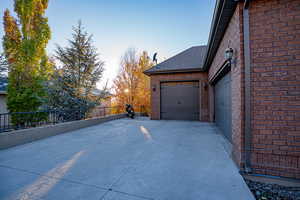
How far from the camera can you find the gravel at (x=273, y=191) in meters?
1.90

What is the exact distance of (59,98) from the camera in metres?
6.85

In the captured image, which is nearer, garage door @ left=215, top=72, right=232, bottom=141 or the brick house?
the brick house

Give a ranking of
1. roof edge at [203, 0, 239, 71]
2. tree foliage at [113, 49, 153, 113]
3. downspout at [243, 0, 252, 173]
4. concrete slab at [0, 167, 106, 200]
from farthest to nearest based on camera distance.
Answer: tree foliage at [113, 49, 153, 113]
roof edge at [203, 0, 239, 71]
downspout at [243, 0, 252, 173]
concrete slab at [0, 167, 106, 200]

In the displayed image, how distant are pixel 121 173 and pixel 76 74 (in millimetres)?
6703

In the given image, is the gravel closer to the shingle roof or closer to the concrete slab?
the concrete slab

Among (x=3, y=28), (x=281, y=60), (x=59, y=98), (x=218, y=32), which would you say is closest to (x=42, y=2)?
(x=3, y=28)

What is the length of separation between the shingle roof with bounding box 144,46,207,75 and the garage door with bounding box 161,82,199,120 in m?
0.91

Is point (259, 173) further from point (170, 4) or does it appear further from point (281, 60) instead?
point (170, 4)

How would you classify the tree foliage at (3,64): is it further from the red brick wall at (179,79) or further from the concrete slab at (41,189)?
the red brick wall at (179,79)

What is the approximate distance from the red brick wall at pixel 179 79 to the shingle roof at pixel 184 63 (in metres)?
0.39

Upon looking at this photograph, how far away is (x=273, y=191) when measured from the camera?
2039mm

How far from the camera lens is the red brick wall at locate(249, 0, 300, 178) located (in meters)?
2.15

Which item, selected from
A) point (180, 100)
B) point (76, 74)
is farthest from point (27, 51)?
point (180, 100)

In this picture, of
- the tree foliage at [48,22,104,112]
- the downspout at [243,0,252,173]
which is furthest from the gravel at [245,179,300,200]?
the tree foliage at [48,22,104,112]
